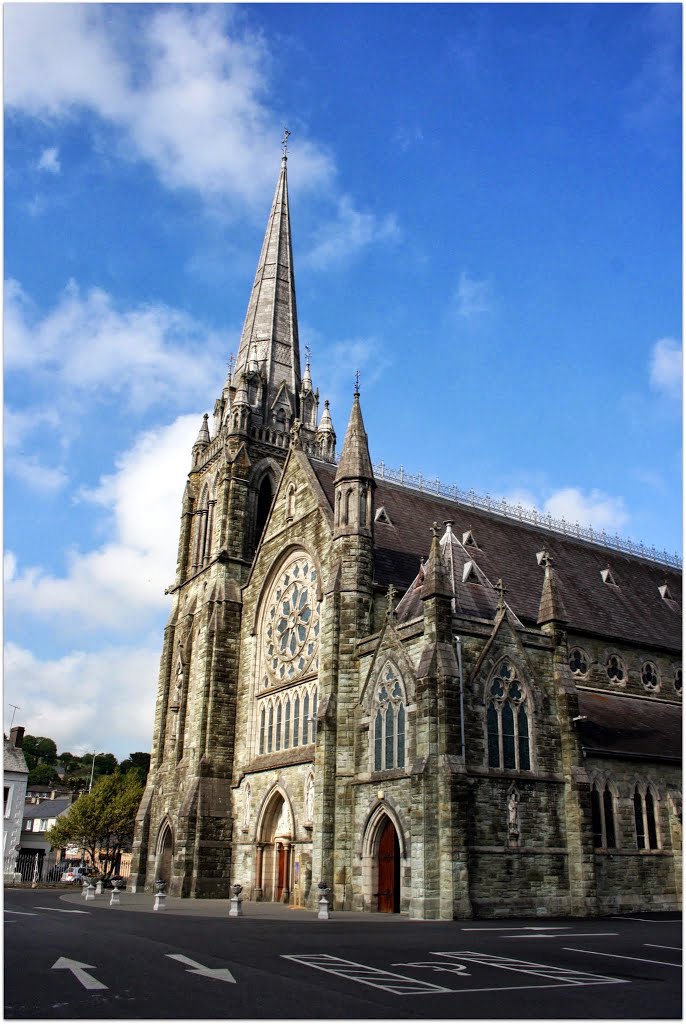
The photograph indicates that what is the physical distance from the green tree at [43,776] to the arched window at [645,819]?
13324 centimetres

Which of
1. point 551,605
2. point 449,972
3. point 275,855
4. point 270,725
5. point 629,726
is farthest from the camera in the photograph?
point 270,725

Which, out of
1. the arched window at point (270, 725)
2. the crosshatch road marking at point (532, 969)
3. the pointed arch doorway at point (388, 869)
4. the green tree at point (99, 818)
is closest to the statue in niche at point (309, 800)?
the pointed arch doorway at point (388, 869)

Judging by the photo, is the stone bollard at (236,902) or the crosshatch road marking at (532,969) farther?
the stone bollard at (236,902)

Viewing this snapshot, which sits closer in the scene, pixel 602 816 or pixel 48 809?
pixel 602 816

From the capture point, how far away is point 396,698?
25.7 meters

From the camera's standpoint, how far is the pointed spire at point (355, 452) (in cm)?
3050

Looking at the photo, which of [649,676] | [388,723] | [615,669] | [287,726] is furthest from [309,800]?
[649,676]

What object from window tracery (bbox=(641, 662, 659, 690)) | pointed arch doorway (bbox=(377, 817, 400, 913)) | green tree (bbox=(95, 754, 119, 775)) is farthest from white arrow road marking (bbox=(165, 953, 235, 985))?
green tree (bbox=(95, 754, 119, 775))

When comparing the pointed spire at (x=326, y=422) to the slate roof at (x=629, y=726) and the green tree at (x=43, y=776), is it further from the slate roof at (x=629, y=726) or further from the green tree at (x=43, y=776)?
the green tree at (x=43, y=776)

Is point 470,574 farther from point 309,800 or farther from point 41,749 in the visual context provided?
point 41,749

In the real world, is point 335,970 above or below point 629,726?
below

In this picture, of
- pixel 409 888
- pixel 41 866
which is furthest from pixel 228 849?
pixel 41 866

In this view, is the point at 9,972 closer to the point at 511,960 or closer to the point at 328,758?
the point at 511,960

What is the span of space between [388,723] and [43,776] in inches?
5333
